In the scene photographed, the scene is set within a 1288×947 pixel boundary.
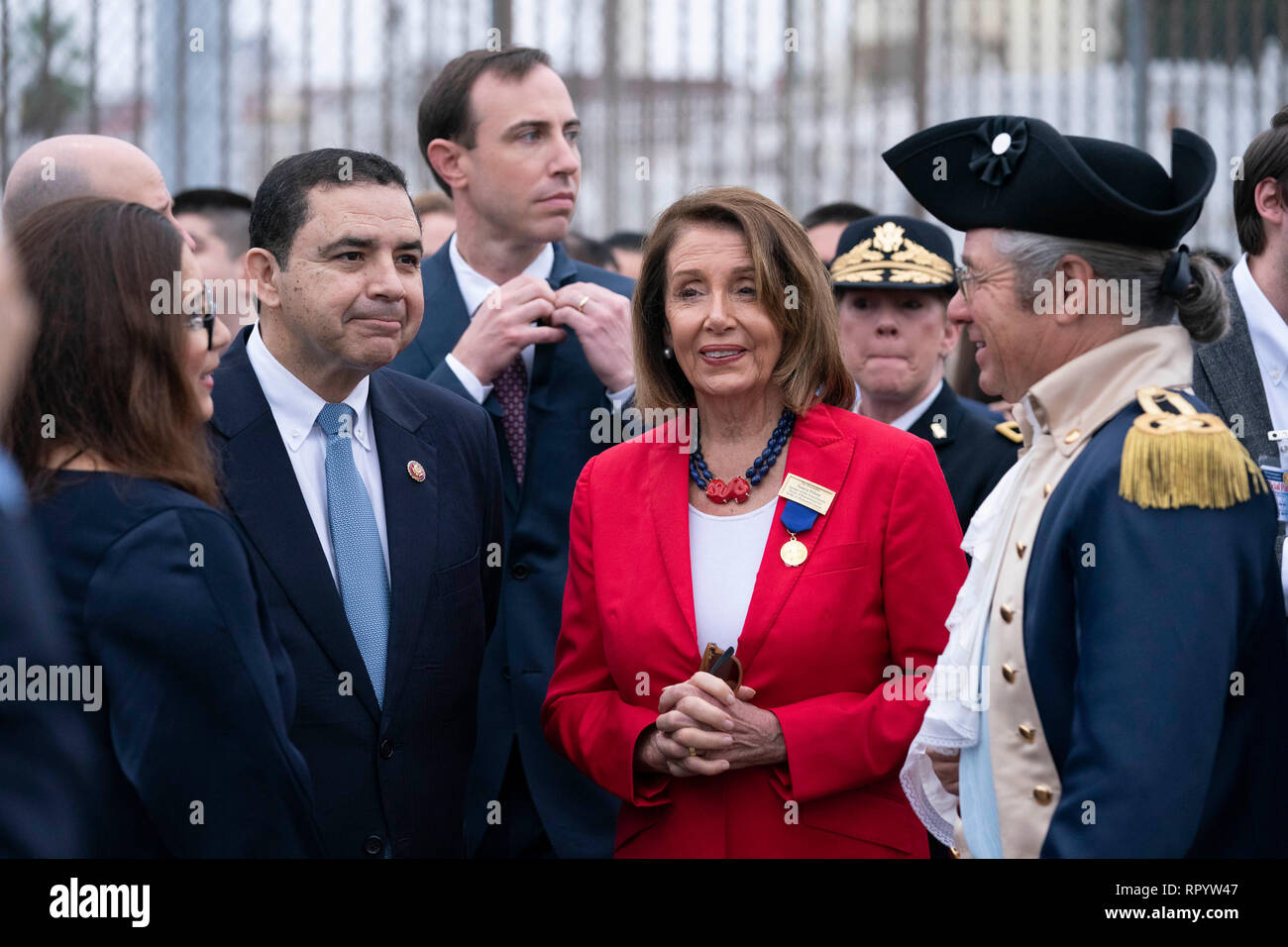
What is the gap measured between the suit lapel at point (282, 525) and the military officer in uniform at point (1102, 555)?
1197mm

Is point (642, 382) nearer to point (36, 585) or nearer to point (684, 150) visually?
point (36, 585)

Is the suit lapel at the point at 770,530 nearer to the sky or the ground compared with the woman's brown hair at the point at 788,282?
nearer to the ground

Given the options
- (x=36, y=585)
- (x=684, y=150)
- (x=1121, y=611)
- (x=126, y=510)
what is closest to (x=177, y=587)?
(x=126, y=510)

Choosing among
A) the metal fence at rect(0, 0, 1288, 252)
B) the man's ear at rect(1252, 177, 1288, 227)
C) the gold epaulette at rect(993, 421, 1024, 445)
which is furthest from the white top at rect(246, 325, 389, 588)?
the metal fence at rect(0, 0, 1288, 252)

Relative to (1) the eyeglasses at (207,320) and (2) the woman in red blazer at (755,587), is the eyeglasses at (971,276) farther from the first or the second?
(1) the eyeglasses at (207,320)

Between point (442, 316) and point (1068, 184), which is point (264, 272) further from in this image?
point (1068, 184)

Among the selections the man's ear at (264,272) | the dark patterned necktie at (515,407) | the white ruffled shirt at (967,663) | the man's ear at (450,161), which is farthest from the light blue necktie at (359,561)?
the man's ear at (450,161)

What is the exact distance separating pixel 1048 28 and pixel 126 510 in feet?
21.4

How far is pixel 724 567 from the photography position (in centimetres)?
315

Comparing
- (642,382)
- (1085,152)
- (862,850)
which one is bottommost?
(862,850)

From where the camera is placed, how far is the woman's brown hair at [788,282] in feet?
10.7

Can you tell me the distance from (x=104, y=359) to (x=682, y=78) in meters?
5.15

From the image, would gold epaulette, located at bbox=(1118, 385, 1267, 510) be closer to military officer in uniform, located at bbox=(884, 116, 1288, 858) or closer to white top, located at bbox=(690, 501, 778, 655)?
military officer in uniform, located at bbox=(884, 116, 1288, 858)

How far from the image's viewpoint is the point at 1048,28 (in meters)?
7.71
